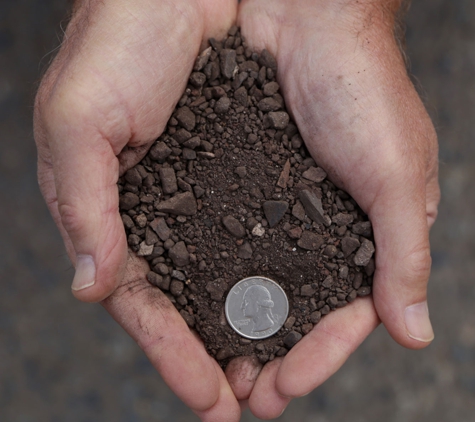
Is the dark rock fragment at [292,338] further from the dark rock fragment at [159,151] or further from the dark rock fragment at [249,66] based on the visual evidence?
the dark rock fragment at [249,66]

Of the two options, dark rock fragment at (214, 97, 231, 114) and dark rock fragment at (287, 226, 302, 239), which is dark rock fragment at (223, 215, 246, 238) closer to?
dark rock fragment at (287, 226, 302, 239)

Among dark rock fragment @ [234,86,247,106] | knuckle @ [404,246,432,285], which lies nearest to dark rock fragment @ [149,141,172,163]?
dark rock fragment @ [234,86,247,106]

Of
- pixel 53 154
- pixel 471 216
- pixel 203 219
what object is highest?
pixel 53 154

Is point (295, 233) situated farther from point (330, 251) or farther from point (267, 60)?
point (267, 60)

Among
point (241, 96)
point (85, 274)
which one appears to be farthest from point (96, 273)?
point (241, 96)

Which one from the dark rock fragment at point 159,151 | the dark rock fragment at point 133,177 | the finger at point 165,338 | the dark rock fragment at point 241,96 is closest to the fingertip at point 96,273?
the finger at point 165,338

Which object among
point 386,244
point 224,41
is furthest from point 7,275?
point 386,244

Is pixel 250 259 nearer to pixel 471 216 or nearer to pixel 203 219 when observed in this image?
pixel 203 219
